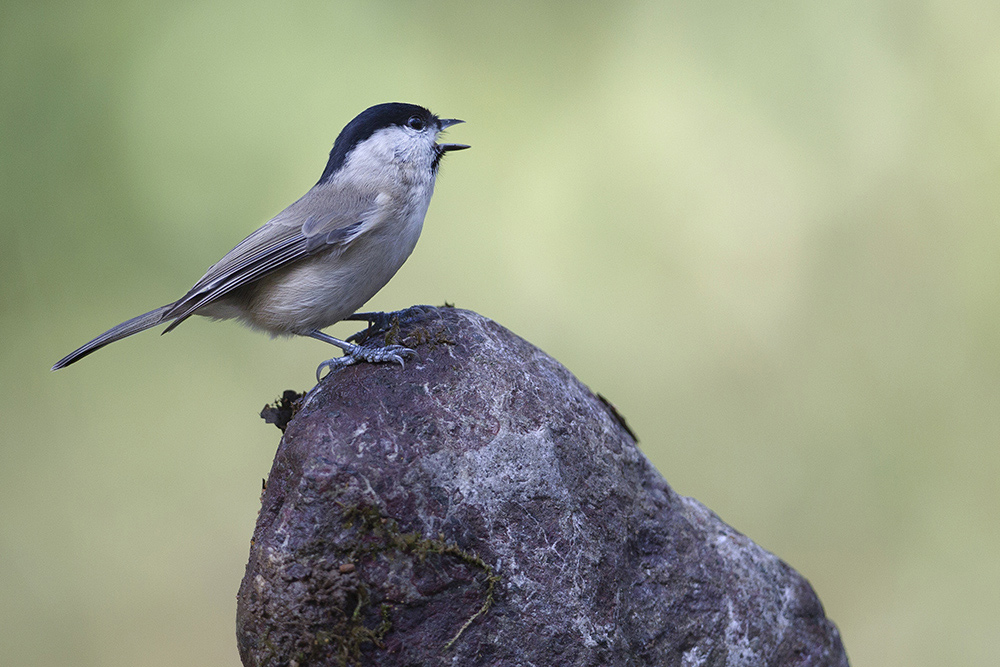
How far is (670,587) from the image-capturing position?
3.02 metres

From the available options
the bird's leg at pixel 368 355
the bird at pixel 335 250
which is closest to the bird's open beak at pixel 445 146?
the bird at pixel 335 250

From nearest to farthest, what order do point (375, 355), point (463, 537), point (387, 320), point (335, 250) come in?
point (463, 537) < point (375, 355) < point (335, 250) < point (387, 320)

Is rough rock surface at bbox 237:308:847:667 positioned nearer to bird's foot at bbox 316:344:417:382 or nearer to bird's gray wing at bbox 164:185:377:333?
bird's foot at bbox 316:344:417:382

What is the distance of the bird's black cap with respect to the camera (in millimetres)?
3191

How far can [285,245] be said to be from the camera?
3.04m

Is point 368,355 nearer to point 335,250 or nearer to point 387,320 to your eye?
point 387,320

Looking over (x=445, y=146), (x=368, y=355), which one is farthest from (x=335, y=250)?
(x=445, y=146)

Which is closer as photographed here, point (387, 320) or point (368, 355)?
point (368, 355)

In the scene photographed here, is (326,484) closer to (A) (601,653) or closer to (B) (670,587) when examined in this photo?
(A) (601,653)

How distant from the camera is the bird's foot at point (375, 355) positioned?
284cm

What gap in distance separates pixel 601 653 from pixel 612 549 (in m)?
0.36

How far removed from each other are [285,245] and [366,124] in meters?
0.60

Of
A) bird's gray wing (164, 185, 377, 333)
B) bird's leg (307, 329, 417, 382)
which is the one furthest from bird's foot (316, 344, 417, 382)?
bird's gray wing (164, 185, 377, 333)

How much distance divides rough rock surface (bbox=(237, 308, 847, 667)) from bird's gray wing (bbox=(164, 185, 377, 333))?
1.49ft
